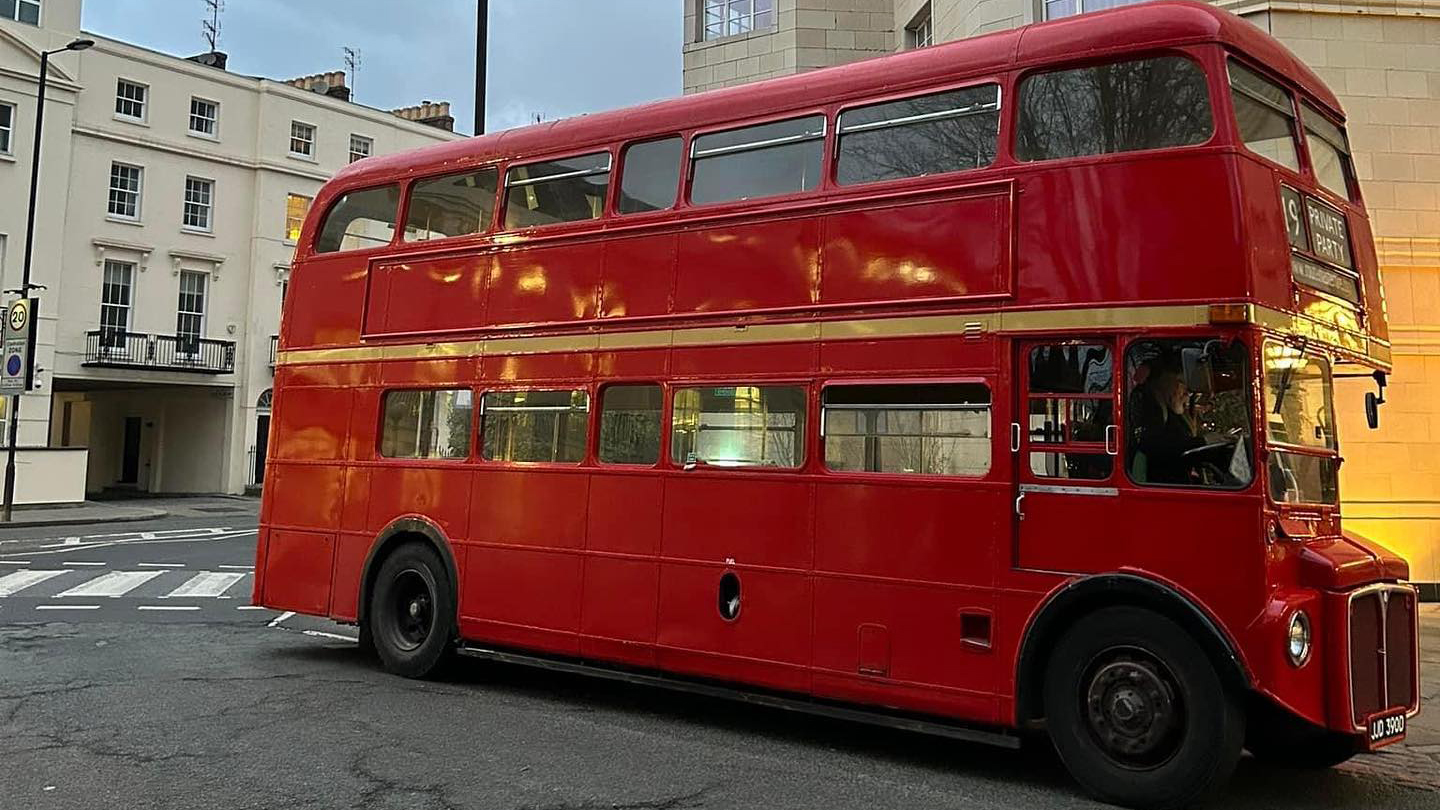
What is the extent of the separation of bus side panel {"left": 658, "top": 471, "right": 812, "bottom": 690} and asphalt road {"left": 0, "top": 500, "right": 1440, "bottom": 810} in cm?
52

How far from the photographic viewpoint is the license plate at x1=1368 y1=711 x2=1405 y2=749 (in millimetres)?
5762

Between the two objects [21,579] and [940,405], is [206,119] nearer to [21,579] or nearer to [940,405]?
[21,579]

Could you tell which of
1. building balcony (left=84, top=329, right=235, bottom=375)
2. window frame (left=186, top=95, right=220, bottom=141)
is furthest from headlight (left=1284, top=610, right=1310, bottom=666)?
window frame (left=186, top=95, right=220, bottom=141)

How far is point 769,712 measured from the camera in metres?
8.22

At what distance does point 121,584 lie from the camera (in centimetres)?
1437

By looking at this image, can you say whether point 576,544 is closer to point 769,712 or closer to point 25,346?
point 769,712

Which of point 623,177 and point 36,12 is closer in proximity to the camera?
point 623,177

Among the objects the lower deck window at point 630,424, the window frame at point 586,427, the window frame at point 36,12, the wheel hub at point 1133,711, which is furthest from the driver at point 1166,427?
the window frame at point 36,12

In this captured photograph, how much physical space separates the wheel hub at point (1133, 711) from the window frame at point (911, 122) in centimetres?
298

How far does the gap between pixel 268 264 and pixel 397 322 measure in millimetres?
27367

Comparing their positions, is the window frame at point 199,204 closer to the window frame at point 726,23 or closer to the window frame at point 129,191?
the window frame at point 129,191

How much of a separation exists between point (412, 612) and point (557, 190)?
3.72m

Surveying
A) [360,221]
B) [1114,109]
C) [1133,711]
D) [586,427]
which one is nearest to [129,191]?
[360,221]

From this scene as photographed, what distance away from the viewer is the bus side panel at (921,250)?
21.5 ft
